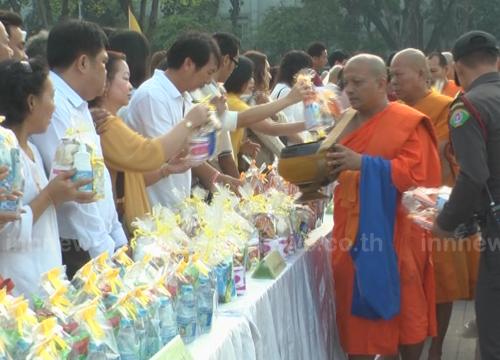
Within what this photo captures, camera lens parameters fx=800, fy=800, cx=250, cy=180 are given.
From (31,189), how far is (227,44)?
103 inches

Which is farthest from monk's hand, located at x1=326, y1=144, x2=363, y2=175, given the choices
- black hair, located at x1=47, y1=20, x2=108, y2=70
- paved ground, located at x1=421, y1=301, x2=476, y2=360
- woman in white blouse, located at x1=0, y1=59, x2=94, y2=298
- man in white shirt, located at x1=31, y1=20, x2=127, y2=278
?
paved ground, located at x1=421, y1=301, x2=476, y2=360

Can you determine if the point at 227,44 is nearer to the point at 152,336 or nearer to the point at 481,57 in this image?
the point at 481,57

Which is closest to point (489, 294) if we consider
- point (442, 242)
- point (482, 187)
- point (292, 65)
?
point (482, 187)

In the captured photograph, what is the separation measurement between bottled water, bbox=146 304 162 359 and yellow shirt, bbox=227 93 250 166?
2.89m

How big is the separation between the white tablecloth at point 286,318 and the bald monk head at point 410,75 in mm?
927

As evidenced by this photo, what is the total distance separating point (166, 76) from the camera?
151 inches

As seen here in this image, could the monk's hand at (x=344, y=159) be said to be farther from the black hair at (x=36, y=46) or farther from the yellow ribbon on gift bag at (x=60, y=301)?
the yellow ribbon on gift bag at (x=60, y=301)

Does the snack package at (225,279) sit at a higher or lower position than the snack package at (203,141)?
lower

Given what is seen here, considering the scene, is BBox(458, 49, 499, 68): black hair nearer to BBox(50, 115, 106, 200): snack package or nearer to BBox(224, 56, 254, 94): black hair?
BBox(50, 115, 106, 200): snack package

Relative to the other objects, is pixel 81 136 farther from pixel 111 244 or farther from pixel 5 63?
pixel 111 244

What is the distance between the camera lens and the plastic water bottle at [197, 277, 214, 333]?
→ 2.54 meters

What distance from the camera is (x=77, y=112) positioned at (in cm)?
286

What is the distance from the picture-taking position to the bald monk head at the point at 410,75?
483 cm

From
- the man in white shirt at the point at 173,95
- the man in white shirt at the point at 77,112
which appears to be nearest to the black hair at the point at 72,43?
the man in white shirt at the point at 77,112
